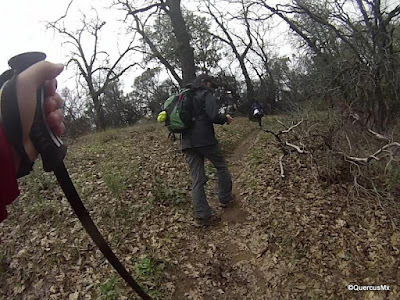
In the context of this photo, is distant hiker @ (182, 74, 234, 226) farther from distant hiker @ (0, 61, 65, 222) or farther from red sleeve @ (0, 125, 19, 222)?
red sleeve @ (0, 125, 19, 222)

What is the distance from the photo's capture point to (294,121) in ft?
25.3

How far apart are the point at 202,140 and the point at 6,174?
13.6ft

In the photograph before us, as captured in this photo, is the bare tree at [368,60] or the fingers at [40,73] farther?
the bare tree at [368,60]

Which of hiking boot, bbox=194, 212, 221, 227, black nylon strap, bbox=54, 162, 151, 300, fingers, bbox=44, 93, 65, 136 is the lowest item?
hiking boot, bbox=194, 212, 221, 227

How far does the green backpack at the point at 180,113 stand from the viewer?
5.00 metres

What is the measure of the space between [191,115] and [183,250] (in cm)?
203

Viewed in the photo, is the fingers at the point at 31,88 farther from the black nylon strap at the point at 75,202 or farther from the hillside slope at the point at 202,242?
the hillside slope at the point at 202,242

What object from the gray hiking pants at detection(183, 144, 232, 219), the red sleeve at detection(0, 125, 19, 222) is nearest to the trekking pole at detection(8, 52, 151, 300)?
the red sleeve at detection(0, 125, 19, 222)

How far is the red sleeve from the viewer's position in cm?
99

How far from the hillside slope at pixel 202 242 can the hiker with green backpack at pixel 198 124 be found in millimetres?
412

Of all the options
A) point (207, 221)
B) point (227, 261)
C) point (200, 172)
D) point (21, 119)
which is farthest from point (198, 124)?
point (21, 119)

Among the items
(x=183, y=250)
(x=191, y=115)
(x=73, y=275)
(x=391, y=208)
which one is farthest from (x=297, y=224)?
(x=73, y=275)

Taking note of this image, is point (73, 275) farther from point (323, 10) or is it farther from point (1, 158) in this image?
point (323, 10)

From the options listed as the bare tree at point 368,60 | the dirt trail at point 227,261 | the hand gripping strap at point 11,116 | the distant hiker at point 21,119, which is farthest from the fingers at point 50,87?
the bare tree at point 368,60
